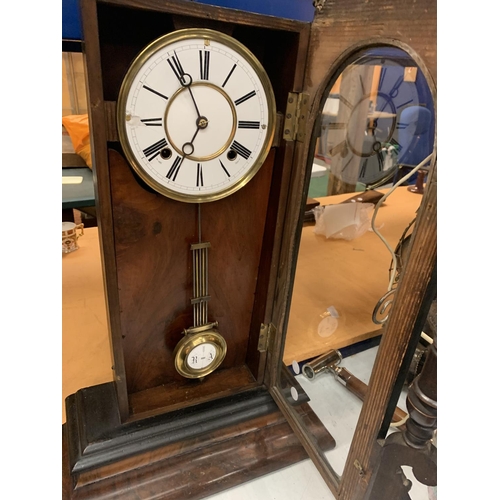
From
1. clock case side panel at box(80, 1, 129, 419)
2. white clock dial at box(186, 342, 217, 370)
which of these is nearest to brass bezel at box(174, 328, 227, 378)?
white clock dial at box(186, 342, 217, 370)

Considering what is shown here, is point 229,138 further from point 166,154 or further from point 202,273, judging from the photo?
point 202,273

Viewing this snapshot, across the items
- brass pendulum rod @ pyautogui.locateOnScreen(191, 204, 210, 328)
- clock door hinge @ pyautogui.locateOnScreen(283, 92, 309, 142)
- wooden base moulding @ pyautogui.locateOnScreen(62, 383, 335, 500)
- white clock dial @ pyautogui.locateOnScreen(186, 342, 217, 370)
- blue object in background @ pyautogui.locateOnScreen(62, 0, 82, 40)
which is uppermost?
blue object in background @ pyautogui.locateOnScreen(62, 0, 82, 40)

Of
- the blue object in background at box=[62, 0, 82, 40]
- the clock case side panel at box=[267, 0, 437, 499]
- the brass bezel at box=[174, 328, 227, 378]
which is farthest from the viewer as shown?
the brass bezel at box=[174, 328, 227, 378]

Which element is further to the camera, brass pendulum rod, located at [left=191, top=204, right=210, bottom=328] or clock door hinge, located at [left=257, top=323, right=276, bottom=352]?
clock door hinge, located at [left=257, top=323, right=276, bottom=352]

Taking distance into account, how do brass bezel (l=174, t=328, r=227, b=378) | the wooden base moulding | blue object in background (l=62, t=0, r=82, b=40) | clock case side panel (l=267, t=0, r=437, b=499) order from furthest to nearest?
1. brass bezel (l=174, t=328, r=227, b=378)
2. the wooden base moulding
3. blue object in background (l=62, t=0, r=82, b=40)
4. clock case side panel (l=267, t=0, r=437, b=499)

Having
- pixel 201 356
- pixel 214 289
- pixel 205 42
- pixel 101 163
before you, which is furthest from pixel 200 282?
pixel 205 42

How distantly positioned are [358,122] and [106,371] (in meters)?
0.96

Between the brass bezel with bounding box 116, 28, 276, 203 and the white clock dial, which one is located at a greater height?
the brass bezel with bounding box 116, 28, 276, 203

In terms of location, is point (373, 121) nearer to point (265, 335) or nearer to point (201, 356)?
point (265, 335)

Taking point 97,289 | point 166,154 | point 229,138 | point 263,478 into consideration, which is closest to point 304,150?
Answer: point 229,138

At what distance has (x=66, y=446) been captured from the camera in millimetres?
896

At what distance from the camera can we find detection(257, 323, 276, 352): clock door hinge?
100 centimetres

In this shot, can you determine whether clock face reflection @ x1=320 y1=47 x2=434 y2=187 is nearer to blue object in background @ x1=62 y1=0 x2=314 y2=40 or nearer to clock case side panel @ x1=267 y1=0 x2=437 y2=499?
clock case side panel @ x1=267 y1=0 x2=437 y2=499

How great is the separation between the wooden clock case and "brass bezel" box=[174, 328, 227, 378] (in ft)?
0.15
